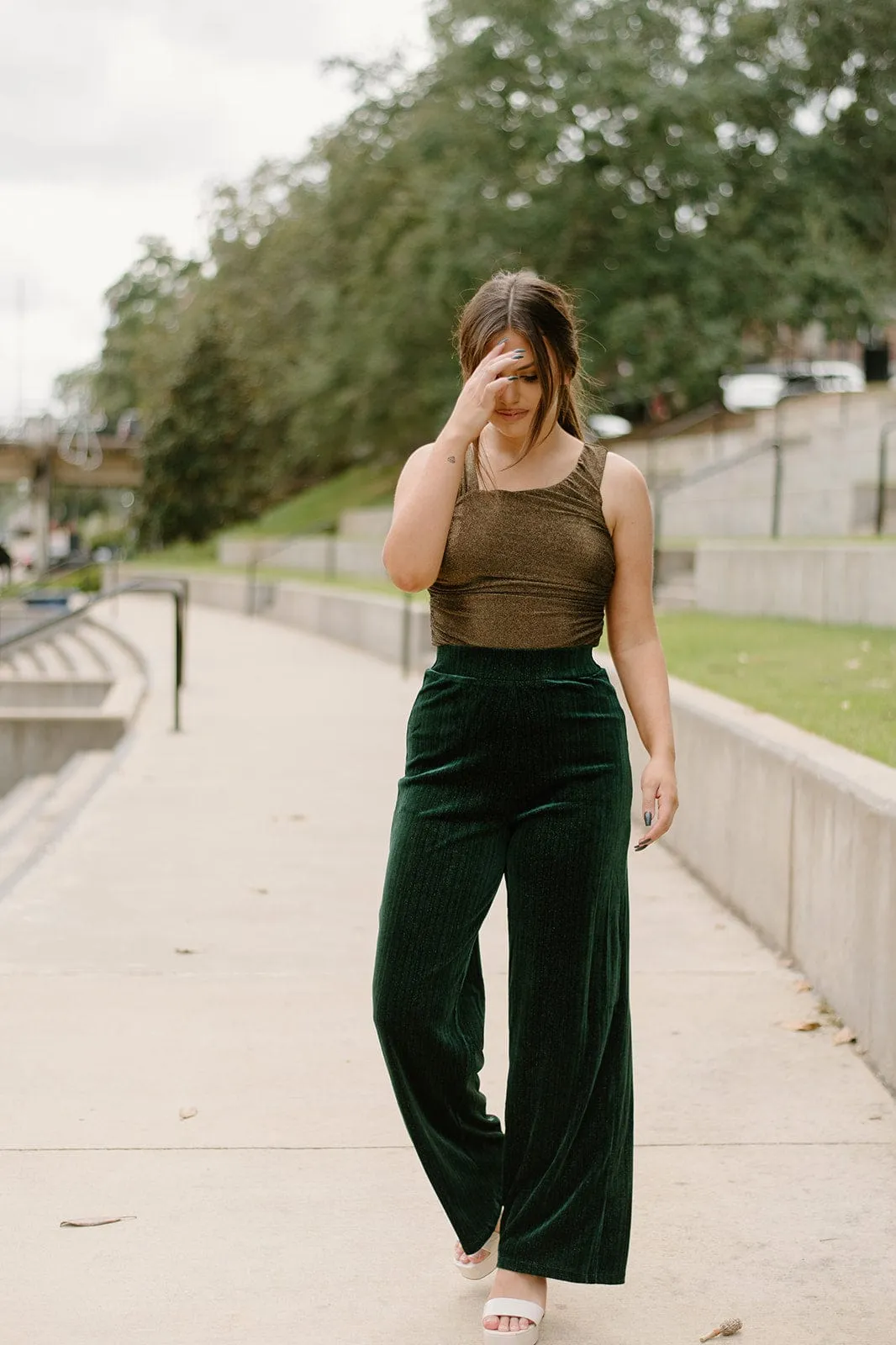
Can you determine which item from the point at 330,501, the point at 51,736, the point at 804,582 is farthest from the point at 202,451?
the point at 804,582

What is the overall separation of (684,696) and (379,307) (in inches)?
1245

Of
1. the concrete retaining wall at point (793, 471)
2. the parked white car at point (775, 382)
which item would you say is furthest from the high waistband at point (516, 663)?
the parked white car at point (775, 382)

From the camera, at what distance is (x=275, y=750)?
1184 centimetres

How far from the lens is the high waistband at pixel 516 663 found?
10.3 feet

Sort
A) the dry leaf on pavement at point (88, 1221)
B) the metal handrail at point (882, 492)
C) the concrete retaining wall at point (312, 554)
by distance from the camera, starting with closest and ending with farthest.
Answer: the dry leaf on pavement at point (88, 1221) < the metal handrail at point (882, 492) < the concrete retaining wall at point (312, 554)

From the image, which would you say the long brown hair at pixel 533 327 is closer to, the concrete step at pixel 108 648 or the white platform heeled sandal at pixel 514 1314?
the white platform heeled sandal at pixel 514 1314

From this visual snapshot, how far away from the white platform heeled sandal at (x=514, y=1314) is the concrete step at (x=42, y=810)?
446 cm

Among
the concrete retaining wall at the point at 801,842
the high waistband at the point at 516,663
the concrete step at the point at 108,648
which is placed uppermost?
the high waistband at the point at 516,663

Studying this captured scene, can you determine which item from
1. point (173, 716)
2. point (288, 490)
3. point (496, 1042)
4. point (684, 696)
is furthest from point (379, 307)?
point (496, 1042)

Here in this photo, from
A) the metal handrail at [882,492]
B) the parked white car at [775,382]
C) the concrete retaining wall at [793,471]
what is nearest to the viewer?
the metal handrail at [882,492]

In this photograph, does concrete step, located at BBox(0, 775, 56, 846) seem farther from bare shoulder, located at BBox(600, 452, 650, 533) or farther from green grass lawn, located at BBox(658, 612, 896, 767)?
bare shoulder, located at BBox(600, 452, 650, 533)

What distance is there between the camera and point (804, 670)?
31.3 ft

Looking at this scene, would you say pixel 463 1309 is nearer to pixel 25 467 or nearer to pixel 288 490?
pixel 288 490

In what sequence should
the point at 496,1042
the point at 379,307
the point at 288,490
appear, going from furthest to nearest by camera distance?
1. the point at 288,490
2. the point at 379,307
3. the point at 496,1042
